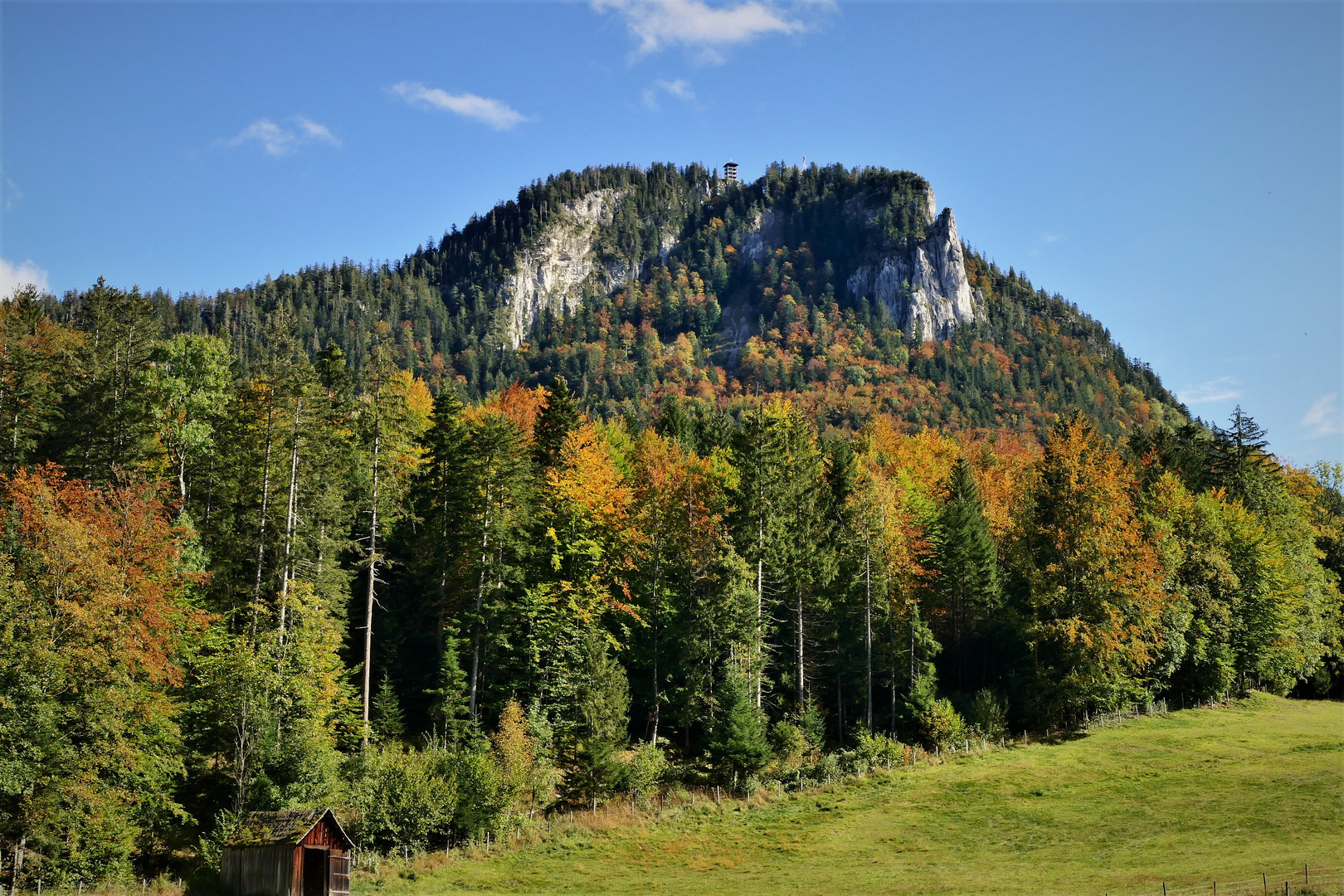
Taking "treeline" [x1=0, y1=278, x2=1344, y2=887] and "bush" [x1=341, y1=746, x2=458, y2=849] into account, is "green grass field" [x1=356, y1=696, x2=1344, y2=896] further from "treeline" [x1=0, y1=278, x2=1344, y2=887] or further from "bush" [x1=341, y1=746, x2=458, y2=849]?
"treeline" [x1=0, y1=278, x2=1344, y2=887]

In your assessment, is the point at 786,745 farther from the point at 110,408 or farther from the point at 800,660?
the point at 110,408

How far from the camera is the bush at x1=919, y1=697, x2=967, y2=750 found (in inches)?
2068

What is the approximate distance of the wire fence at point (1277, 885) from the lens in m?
28.7

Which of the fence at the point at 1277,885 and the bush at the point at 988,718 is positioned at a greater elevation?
the bush at the point at 988,718

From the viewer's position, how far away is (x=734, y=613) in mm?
51562

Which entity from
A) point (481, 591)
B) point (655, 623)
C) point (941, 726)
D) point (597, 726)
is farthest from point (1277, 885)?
point (481, 591)

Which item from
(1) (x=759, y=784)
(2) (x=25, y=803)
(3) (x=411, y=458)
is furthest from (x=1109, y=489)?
(2) (x=25, y=803)

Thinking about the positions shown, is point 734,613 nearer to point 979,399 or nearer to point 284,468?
point 284,468

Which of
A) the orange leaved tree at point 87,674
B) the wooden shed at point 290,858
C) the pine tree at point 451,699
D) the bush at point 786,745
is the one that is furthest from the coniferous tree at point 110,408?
the bush at point 786,745

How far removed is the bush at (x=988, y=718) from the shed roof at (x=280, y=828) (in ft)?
108

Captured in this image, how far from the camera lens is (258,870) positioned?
3528 centimetres

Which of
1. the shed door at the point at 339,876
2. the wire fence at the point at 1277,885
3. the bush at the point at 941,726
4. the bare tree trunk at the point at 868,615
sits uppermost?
the bare tree trunk at the point at 868,615

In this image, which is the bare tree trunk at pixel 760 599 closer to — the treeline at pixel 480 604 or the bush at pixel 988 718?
the treeline at pixel 480 604

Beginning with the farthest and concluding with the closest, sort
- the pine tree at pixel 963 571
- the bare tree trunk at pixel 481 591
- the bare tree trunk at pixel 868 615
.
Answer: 1. the pine tree at pixel 963 571
2. the bare tree trunk at pixel 868 615
3. the bare tree trunk at pixel 481 591
